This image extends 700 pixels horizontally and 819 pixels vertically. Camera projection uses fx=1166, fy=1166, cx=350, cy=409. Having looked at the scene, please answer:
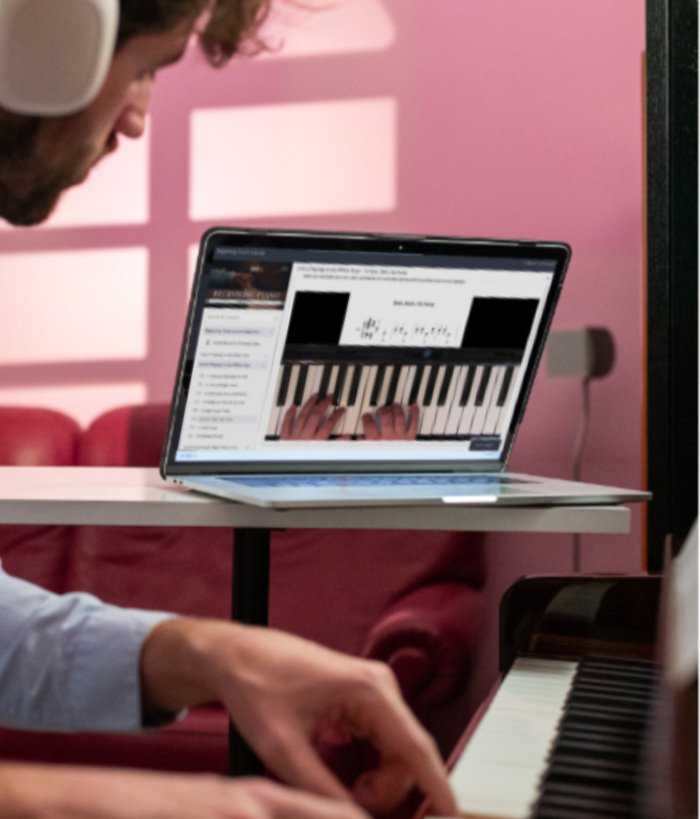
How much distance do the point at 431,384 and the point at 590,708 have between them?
0.55 meters

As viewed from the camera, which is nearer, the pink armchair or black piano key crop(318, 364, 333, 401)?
black piano key crop(318, 364, 333, 401)

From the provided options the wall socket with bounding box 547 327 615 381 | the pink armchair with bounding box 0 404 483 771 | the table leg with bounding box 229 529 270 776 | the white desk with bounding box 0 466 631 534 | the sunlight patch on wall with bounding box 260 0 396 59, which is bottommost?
the pink armchair with bounding box 0 404 483 771

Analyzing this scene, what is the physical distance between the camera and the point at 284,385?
105cm

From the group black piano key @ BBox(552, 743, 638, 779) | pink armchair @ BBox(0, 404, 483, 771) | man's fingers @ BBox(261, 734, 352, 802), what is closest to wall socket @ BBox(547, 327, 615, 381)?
pink armchair @ BBox(0, 404, 483, 771)

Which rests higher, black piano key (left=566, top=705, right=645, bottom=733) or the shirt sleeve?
the shirt sleeve

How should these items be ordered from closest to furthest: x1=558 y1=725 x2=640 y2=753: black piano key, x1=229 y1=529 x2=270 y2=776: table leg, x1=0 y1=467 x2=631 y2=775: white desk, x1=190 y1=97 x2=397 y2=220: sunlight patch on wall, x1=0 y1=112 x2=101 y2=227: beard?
x1=558 y1=725 x2=640 y2=753: black piano key → x1=0 y1=467 x2=631 y2=775: white desk → x1=229 y1=529 x2=270 y2=776: table leg → x1=0 y1=112 x2=101 y2=227: beard → x1=190 y1=97 x2=397 y2=220: sunlight patch on wall

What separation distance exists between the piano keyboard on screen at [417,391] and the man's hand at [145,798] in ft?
2.47

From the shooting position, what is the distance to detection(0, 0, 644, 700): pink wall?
2.18 meters

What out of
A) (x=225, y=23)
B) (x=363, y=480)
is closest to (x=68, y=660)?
(x=363, y=480)

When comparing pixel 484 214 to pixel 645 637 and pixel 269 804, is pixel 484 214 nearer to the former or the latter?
pixel 645 637

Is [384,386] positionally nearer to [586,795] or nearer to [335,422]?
[335,422]

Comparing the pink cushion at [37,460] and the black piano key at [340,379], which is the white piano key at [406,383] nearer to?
the black piano key at [340,379]

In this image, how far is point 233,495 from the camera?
0.83 metres

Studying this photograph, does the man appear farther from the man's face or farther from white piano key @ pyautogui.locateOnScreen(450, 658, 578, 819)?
the man's face
